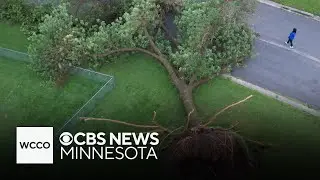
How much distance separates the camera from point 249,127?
20250mm

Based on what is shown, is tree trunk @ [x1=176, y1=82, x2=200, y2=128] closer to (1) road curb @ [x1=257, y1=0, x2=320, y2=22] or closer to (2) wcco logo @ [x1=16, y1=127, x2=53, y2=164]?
(2) wcco logo @ [x1=16, y1=127, x2=53, y2=164]

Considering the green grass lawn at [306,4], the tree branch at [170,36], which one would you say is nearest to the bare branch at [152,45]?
the tree branch at [170,36]

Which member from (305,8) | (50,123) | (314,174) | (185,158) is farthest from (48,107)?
(305,8)

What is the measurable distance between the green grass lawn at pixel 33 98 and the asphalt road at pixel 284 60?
647 cm

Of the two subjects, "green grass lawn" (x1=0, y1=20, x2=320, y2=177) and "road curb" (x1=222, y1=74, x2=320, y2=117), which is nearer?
"green grass lawn" (x1=0, y1=20, x2=320, y2=177)

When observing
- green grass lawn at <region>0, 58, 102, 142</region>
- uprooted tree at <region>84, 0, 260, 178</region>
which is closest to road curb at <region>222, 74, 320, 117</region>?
uprooted tree at <region>84, 0, 260, 178</region>

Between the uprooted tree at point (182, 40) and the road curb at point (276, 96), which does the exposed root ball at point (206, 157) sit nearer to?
the uprooted tree at point (182, 40)

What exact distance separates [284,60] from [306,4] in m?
4.89

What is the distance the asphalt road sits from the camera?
2212cm

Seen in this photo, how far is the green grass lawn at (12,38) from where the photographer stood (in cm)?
2468

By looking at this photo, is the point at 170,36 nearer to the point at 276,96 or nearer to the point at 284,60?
the point at 284,60

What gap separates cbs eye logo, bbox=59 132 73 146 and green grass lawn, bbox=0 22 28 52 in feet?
21.9

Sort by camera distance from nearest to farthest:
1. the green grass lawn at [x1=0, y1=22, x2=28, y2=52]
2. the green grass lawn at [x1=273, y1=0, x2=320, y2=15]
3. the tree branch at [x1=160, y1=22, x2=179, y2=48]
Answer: the tree branch at [x1=160, y1=22, x2=179, y2=48] → the green grass lawn at [x1=0, y1=22, x2=28, y2=52] → the green grass lawn at [x1=273, y1=0, x2=320, y2=15]

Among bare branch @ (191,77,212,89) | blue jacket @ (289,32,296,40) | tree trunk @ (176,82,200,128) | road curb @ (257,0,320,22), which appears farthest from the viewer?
road curb @ (257,0,320,22)
